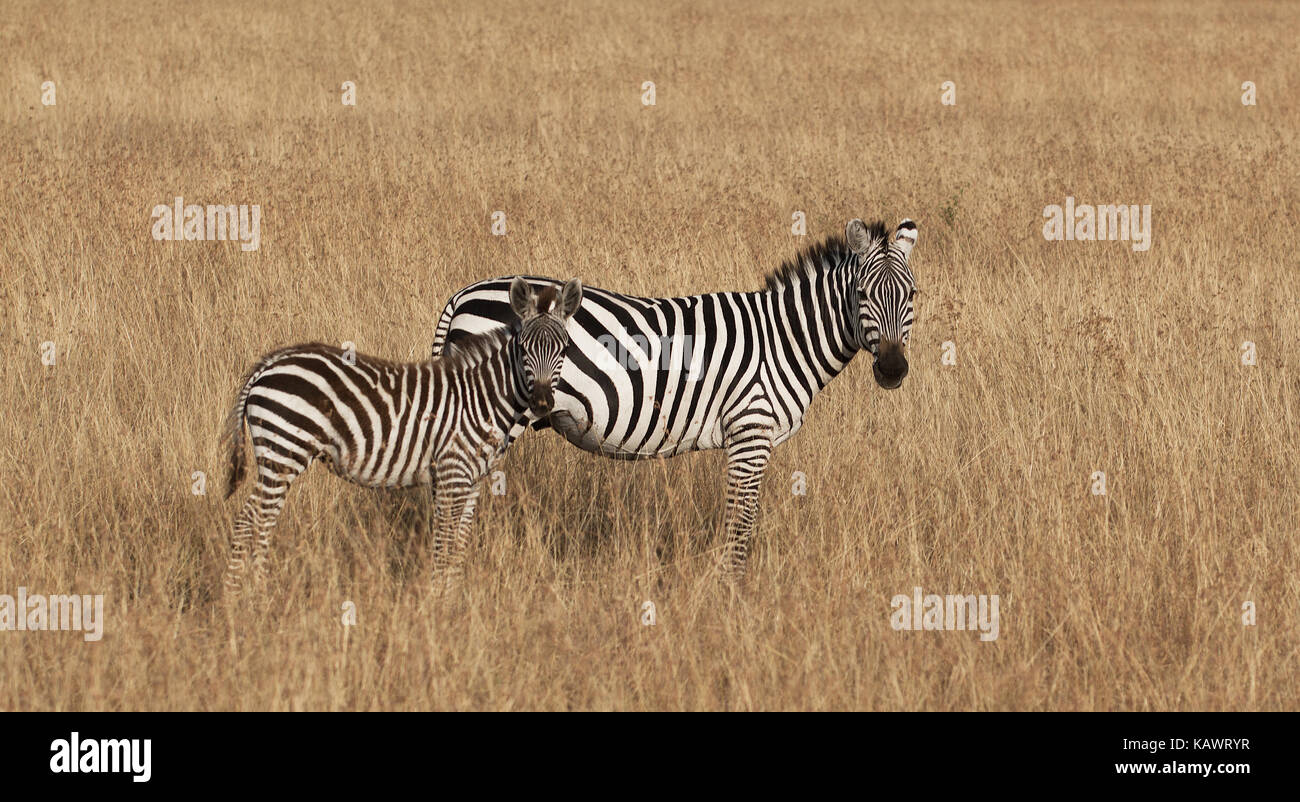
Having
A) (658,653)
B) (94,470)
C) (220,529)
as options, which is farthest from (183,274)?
(658,653)

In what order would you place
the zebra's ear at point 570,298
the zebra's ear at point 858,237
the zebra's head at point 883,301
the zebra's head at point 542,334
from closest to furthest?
the zebra's head at point 542,334
the zebra's ear at point 570,298
the zebra's head at point 883,301
the zebra's ear at point 858,237

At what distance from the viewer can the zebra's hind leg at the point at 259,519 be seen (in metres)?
4.48

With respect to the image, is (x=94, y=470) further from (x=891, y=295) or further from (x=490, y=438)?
Result: (x=891, y=295)

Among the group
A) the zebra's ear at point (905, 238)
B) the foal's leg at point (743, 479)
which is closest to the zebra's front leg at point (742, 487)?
the foal's leg at point (743, 479)

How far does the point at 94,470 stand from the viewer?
623cm

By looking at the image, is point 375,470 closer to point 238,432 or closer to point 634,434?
point 238,432

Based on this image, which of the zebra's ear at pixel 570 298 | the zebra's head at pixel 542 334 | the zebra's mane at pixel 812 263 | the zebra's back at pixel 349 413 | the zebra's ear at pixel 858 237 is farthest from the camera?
the zebra's mane at pixel 812 263

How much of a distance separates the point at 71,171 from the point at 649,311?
822 centimetres

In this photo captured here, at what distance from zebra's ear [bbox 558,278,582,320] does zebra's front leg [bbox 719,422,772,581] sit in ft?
2.92

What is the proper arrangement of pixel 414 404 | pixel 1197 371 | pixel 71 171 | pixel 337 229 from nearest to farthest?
1. pixel 414 404
2. pixel 1197 371
3. pixel 337 229
4. pixel 71 171

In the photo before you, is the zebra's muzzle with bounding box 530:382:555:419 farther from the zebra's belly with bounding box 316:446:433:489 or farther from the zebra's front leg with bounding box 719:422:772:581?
the zebra's front leg with bounding box 719:422:772:581

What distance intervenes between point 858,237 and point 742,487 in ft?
3.63

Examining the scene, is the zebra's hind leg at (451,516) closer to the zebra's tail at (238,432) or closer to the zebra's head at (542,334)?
the zebra's head at (542,334)
